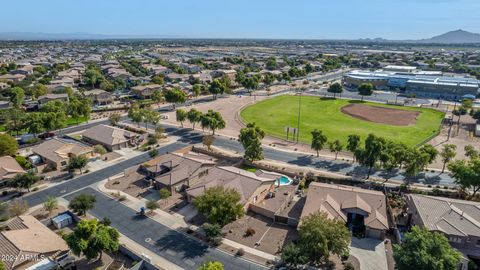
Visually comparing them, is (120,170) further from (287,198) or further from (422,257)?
(422,257)

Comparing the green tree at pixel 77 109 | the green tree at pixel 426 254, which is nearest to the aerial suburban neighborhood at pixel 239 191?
the green tree at pixel 426 254

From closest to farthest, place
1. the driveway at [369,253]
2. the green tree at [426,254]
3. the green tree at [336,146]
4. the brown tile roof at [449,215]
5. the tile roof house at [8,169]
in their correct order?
the green tree at [426,254]
the driveway at [369,253]
the brown tile roof at [449,215]
the tile roof house at [8,169]
the green tree at [336,146]

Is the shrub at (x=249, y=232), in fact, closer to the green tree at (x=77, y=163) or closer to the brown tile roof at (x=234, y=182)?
the brown tile roof at (x=234, y=182)

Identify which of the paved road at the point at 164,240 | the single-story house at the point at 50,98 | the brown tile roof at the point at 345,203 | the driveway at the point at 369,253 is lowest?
the paved road at the point at 164,240

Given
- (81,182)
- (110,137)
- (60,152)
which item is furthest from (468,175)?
(60,152)

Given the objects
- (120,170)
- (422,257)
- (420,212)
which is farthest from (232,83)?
(422,257)

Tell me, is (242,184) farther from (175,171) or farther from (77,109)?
(77,109)

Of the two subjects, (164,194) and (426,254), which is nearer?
(426,254)
